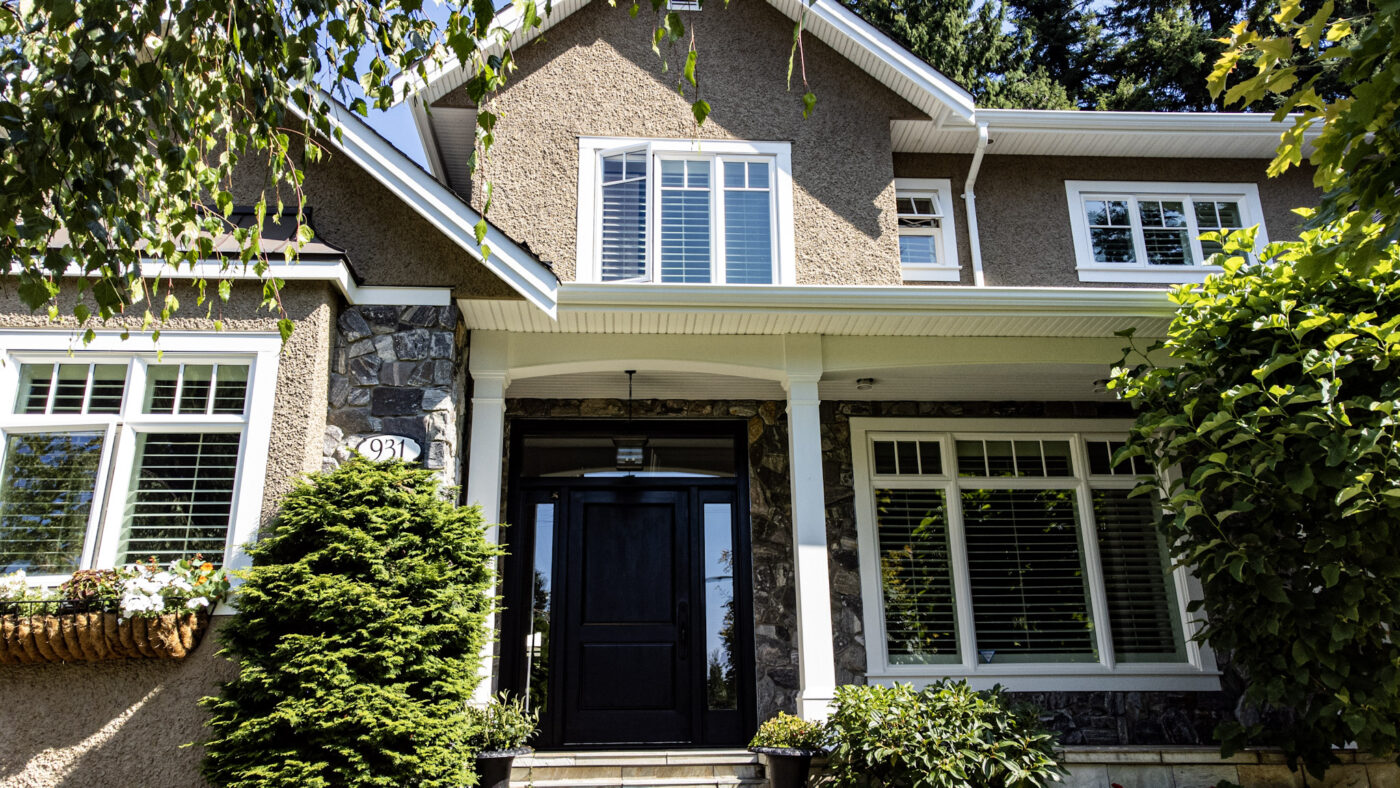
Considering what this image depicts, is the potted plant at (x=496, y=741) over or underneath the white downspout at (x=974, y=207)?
underneath

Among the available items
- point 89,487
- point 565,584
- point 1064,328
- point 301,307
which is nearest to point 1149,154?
point 1064,328

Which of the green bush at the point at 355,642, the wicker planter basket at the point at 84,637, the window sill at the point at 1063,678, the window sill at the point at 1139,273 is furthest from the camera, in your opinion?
the window sill at the point at 1139,273

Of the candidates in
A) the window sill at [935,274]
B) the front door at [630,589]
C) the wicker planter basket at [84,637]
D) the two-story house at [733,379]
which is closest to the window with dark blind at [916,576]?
the two-story house at [733,379]

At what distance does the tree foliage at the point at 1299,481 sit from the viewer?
4707 mm

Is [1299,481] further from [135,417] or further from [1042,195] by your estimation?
[135,417]

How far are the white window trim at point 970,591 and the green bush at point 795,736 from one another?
1.73 meters

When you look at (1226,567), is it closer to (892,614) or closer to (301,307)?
(892,614)

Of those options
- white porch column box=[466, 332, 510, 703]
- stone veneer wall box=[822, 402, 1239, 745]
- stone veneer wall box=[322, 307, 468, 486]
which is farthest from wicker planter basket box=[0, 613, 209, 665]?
stone veneer wall box=[822, 402, 1239, 745]

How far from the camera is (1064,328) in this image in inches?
246

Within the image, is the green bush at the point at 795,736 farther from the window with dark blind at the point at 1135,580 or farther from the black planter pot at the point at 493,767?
the window with dark blind at the point at 1135,580

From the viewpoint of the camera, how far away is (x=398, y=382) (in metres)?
5.53

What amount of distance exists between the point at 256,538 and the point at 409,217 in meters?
2.02

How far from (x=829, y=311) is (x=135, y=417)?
384cm

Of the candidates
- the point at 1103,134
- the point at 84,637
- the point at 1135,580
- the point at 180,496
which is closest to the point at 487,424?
the point at 180,496
